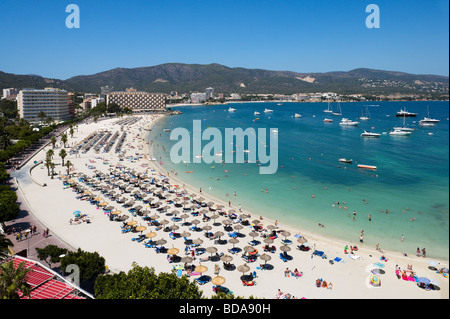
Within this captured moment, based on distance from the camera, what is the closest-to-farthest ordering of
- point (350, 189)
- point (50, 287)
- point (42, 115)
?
point (50, 287) → point (350, 189) → point (42, 115)

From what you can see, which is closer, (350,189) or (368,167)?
(350,189)

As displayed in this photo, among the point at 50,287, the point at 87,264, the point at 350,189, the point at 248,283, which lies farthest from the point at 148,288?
the point at 350,189

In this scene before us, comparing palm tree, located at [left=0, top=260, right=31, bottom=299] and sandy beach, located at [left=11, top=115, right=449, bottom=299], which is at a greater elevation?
palm tree, located at [left=0, top=260, right=31, bottom=299]

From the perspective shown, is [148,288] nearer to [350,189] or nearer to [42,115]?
[350,189]

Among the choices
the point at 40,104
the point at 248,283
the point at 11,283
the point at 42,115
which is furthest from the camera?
the point at 40,104

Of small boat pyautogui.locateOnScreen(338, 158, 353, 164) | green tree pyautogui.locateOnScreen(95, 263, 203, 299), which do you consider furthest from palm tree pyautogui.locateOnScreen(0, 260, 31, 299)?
small boat pyautogui.locateOnScreen(338, 158, 353, 164)

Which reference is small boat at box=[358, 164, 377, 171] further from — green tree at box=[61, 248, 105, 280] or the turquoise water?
green tree at box=[61, 248, 105, 280]
